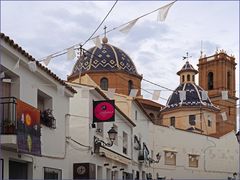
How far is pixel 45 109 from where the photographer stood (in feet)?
54.6

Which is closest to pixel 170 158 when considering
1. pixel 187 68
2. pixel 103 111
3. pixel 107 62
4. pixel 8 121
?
pixel 107 62

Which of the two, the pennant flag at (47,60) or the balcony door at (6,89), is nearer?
the pennant flag at (47,60)

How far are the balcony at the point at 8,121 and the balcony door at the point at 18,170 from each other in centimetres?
109

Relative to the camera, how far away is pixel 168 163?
4009 cm

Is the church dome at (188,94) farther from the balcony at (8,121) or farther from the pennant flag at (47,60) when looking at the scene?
the balcony at (8,121)

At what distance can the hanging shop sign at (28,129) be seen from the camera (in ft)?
44.1

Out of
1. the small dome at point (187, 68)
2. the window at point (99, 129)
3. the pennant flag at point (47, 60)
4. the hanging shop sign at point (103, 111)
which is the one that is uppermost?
the small dome at point (187, 68)

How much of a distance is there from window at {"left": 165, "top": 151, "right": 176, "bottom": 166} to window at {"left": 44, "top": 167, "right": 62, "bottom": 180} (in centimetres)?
2348

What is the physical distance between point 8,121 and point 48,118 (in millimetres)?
3035

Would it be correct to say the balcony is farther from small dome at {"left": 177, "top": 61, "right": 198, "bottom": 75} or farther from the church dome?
small dome at {"left": 177, "top": 61, "right": 198, "bottom": 75}

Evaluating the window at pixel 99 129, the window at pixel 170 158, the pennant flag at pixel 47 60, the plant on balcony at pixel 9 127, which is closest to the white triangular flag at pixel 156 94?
the pennant flag at pixel 47 60

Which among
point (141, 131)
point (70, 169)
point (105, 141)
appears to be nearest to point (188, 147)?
point (141, 131)

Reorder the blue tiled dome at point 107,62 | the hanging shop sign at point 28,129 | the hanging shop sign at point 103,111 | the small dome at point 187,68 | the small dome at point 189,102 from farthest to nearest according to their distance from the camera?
the small dome at point 187,68, the small dome at point 189,102, the blue tiled dome at point 107,62, the hanging shop sign at point 103,111, the hanging shop sign at point 28,129

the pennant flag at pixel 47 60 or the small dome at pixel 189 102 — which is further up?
the small dome at pixel 189 102
